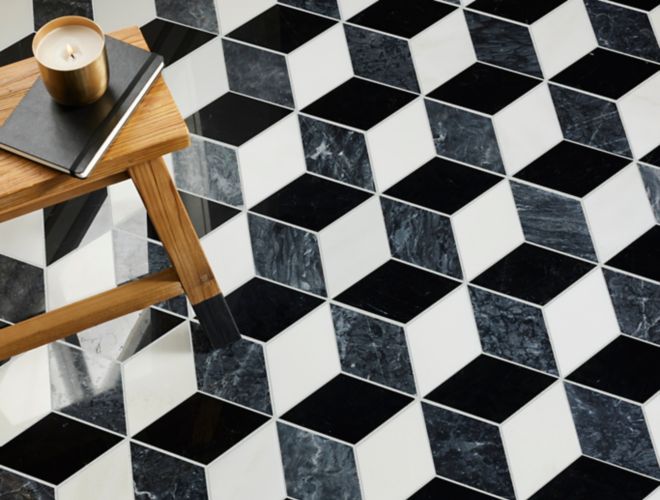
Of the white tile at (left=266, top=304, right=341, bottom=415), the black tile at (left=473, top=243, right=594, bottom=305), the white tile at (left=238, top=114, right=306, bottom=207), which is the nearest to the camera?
the white tile at (left=266, top=304, right=341, bottom=415)

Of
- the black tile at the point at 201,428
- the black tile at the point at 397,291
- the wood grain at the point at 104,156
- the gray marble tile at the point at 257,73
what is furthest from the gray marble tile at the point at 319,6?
the black tile at the point at 201,428

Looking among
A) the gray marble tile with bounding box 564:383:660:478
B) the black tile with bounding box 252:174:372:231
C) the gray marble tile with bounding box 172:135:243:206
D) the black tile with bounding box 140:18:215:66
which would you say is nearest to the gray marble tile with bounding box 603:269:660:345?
the gray marble tile with bounding box 564:383:660:478

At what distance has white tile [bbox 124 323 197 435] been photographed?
184 centimetres

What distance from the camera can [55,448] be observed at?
1805 mm

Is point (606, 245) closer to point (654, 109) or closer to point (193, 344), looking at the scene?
point (654, 109)

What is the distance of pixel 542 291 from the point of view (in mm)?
1979

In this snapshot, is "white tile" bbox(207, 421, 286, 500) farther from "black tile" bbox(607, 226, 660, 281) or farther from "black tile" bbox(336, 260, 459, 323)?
"black tile" bbox(607, 226, 660, 281)

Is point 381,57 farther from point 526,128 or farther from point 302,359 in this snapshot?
point 302,359

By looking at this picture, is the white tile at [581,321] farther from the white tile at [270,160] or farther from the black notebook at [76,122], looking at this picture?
the black notebook at [76,122]

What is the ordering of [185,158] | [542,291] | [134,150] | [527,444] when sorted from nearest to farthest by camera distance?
[134,150], [527,444], [542,291], [185,158]

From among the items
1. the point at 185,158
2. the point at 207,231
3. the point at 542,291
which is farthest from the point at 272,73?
the point at 542,291

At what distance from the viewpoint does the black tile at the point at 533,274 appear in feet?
6.48

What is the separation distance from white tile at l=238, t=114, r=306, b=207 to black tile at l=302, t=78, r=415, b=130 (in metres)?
0.08

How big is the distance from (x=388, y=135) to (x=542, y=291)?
49cm
